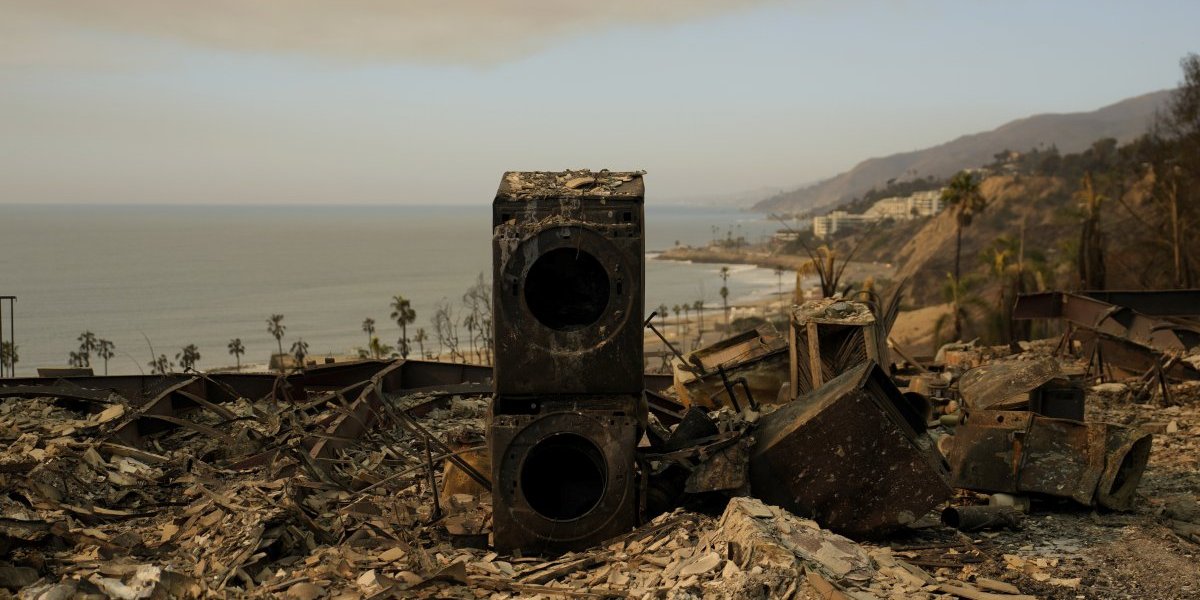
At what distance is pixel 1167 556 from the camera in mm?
6684

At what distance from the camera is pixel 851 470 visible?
22.8ft

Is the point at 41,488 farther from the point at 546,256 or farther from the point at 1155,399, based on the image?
the point at 1155,399

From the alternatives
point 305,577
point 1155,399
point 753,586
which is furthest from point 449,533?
point 1155,399

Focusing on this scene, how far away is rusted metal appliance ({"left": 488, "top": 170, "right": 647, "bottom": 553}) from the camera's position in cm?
689

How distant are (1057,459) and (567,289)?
4285 millimetres

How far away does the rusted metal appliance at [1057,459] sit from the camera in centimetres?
784

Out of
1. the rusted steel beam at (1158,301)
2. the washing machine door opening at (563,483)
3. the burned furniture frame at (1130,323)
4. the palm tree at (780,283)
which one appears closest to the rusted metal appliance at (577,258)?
the washing machine door opening at (563,483)

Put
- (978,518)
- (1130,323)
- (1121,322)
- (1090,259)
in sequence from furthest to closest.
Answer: (1090,259)
(1121,322)
(1130,323)
(978,518)

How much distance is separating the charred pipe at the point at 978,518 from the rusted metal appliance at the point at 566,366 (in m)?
2.47

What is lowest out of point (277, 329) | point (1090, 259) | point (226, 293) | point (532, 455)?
point (277, 329)

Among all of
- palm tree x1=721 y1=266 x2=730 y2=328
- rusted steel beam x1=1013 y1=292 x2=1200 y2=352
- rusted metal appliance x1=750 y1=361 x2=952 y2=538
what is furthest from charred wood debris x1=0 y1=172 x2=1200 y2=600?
palm tree x1=721 y1=266 x2=730 y2=328

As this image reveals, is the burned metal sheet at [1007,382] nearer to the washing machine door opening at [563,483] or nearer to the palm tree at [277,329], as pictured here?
the washing machine door opening at [563,483]

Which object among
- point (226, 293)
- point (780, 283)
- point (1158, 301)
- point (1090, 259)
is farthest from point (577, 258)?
point (226, 293)

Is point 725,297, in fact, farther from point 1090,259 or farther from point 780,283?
point 1090,259
